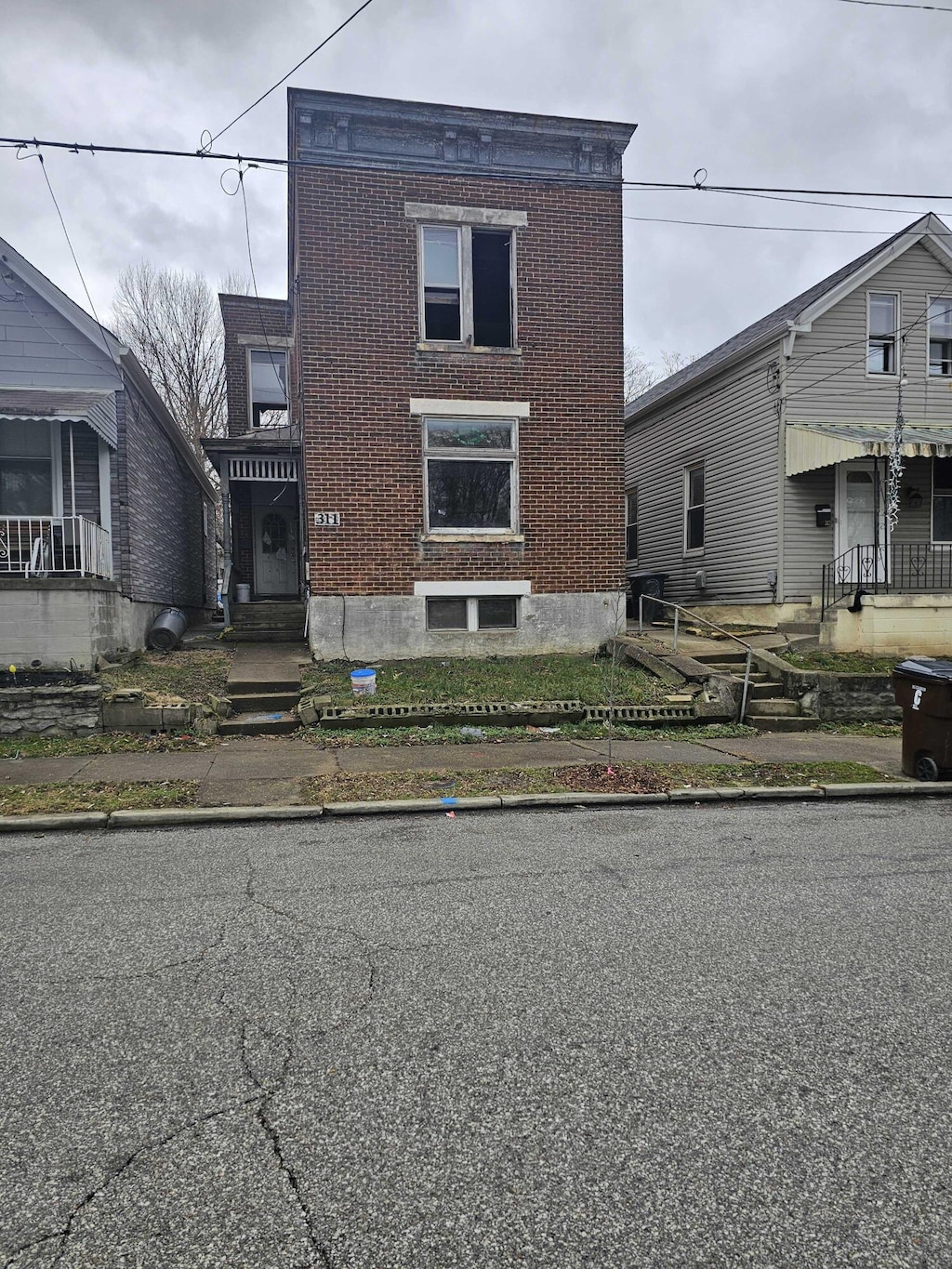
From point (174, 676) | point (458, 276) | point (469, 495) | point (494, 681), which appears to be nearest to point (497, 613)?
point (469, 495)

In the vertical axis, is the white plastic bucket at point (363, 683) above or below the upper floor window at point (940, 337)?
below

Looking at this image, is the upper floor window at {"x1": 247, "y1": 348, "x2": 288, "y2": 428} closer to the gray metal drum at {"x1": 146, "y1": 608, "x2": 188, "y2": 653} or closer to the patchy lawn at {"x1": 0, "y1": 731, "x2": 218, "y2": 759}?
the gray metal drum at {"x1": 146, "y1": 608, "x2": 188, "y2": 653}

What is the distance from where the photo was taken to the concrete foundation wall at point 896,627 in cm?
1285

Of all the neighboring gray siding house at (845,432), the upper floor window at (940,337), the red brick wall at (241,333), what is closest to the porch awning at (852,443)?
the neighboring gray siding house at (845,432)

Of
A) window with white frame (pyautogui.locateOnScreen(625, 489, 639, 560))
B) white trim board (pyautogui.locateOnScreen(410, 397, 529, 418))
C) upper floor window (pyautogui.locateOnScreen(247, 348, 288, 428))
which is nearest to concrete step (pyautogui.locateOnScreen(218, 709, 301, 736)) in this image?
white trim board (pyautogui.locateOnScreen(410, 397, 529, 418))

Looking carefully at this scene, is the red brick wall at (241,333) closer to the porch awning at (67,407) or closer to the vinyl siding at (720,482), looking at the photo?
the porch awning at (67,407)

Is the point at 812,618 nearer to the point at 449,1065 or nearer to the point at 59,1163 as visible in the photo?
the point at 449,1065

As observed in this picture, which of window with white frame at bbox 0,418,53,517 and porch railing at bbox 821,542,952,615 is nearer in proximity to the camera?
window with white frame at bbox 0,418,53,517

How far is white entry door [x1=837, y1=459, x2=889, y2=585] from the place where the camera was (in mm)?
14945

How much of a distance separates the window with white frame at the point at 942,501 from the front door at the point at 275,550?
1378 cm

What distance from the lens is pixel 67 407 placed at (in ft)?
37.6

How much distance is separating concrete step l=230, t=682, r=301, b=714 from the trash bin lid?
7.44m

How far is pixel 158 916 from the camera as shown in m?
4.19

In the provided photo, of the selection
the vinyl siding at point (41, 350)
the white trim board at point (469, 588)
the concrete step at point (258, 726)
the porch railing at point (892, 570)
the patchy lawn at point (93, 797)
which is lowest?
the patchy lawn at point (93, 797)
